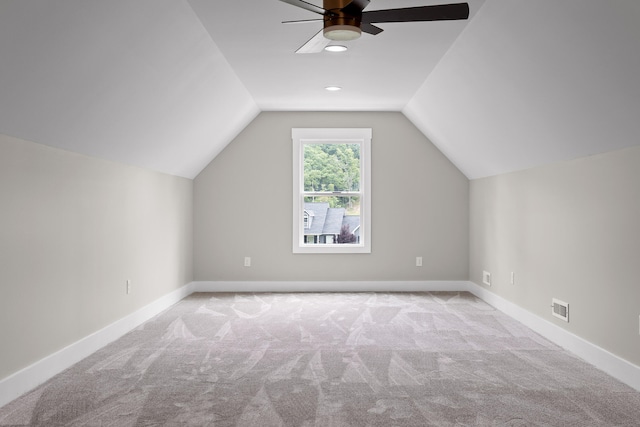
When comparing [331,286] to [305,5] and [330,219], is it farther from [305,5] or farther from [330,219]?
[305,5]

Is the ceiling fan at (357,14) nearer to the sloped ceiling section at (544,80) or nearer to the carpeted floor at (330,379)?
the sloped ceiling section at (544,80)

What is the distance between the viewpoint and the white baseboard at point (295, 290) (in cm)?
341

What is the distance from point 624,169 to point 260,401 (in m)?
2.73

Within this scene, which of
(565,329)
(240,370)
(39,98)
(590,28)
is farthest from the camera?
(565,329)

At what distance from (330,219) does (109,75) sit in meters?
4.42

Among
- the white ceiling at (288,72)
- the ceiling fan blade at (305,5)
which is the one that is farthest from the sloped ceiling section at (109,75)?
the ceiling fan blade at (305,5)

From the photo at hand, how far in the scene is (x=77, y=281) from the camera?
4039 mm

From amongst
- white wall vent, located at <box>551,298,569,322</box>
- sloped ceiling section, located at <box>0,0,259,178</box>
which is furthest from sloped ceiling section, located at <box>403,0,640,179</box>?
sloped ceiling section, located at <box>0,0,259,178</box>

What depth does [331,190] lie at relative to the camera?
746cm

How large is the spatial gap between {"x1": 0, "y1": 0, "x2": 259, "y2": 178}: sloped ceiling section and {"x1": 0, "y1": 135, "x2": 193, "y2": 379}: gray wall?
0.19 metres

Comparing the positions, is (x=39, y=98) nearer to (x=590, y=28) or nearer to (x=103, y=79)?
(x=103, y=79)

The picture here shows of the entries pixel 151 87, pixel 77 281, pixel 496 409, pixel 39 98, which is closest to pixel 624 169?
pixel 496 409

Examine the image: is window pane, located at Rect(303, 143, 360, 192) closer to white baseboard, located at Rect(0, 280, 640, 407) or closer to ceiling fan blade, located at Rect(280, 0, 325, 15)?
white baseboard, located at Rect(0, 280, 640, 407)

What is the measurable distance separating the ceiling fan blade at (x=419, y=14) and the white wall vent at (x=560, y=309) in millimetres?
2732
